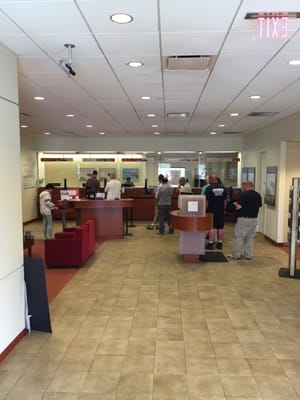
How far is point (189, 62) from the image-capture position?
153 inches

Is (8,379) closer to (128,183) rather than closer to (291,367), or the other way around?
(291,367)

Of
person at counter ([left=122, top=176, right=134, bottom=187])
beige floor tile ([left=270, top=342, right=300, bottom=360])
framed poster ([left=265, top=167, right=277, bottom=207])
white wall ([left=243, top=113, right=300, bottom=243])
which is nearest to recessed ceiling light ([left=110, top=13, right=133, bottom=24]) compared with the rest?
beige floor tile ([left=270, top=342, right=300, bottom=360])

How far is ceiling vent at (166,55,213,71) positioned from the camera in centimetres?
374

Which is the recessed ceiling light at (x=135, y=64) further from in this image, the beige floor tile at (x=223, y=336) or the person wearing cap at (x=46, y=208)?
the person wearing cap at (x=46, y=208)

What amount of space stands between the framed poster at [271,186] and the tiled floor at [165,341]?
9.40ft

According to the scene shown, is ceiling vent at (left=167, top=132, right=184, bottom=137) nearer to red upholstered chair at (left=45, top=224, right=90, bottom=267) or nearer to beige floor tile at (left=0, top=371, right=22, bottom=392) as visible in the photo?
red upholstered chair at (left=45, top=224, right=90, bottom=267)

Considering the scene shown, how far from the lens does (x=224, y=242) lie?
8.74 meters

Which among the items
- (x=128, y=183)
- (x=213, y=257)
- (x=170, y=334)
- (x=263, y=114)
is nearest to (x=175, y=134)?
(x=128, y=183)

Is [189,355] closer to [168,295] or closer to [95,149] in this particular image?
[168,295]

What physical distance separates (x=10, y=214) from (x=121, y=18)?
2149 mm

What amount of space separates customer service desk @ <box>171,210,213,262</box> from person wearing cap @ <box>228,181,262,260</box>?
2.07 feet

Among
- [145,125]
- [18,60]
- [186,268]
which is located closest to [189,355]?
[186,268]

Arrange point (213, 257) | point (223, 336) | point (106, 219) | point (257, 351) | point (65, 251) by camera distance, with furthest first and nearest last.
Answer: point (106, 219) < point (213, 257) < point (65, 251) < point (223, 336) < point (257, 351)

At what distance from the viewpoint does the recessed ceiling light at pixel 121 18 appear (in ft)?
8.85
